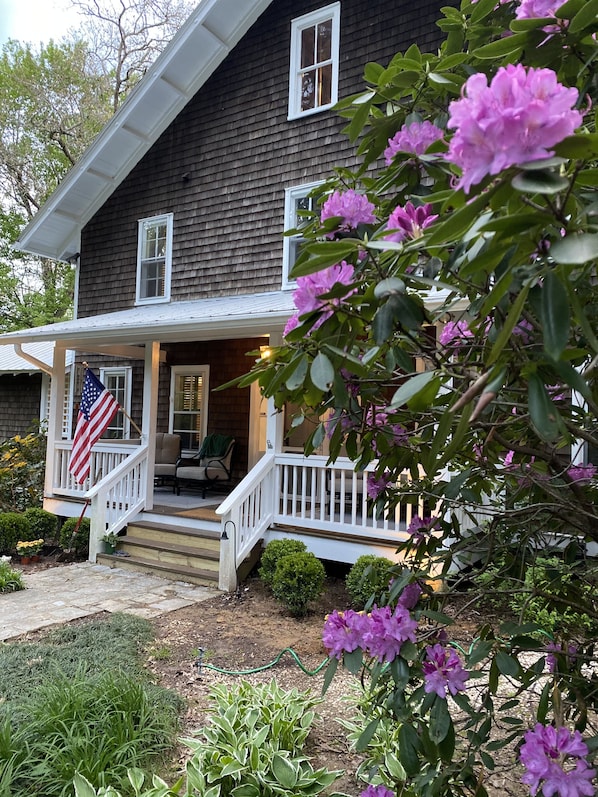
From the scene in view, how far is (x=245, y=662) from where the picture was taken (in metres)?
4.16

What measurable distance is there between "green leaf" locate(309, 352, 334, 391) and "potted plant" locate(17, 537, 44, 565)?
25.1 feet

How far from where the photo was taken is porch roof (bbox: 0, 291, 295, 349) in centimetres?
647

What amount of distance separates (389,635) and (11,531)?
25.1ft

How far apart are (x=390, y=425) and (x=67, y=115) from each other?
921 inches

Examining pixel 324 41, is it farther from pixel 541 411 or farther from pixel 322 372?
pixel 541 411

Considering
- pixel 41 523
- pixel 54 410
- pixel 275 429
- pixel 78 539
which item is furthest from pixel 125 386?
pixel 275 429

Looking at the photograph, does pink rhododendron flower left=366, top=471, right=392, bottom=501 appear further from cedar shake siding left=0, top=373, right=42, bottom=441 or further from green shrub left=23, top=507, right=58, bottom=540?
cedar shake siding left=0, top=373, right=42, bottom=441

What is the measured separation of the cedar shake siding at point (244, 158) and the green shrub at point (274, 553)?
4.20m

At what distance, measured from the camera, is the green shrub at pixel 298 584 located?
17.0 feet

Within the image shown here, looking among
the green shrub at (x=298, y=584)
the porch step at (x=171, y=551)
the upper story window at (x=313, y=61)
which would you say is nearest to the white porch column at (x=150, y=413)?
the porch step at (x=171, y=551)

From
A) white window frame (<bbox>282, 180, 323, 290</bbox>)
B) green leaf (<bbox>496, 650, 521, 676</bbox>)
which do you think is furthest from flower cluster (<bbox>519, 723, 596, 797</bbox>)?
white window frame (<bbox>282, 180, 323, 290</bbox>)

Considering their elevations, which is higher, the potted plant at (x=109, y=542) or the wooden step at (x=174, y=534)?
the wooden step at (x=174, y=534)

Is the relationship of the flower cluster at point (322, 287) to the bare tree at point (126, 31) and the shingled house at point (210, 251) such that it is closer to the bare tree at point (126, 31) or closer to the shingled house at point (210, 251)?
the shingled house at point (210, 251)

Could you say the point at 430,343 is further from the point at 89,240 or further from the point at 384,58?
the point at 89,240
